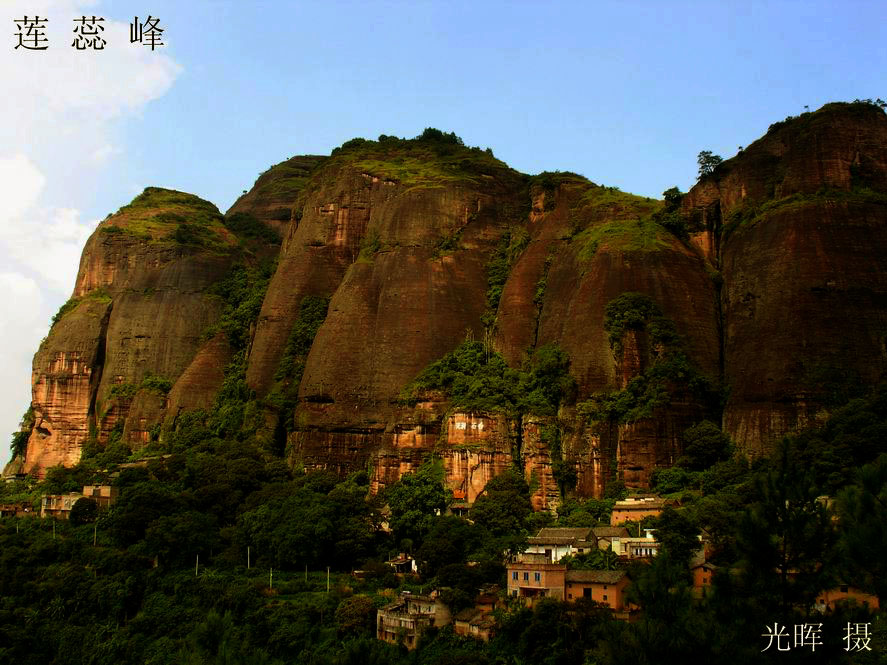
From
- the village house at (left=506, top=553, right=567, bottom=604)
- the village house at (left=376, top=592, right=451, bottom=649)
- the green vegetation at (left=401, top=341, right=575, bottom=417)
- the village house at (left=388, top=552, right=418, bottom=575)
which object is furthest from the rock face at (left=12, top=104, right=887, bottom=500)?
the village house at (left=376, top=592, right=451, bottom=649)

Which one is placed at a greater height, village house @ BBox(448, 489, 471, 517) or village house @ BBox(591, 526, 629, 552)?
village house @ BBox(448, 489, 471, 517)

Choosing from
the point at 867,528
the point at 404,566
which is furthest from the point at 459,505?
the point at 867,528

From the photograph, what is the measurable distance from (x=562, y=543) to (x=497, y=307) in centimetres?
2488

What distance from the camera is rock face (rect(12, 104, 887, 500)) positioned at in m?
49.7

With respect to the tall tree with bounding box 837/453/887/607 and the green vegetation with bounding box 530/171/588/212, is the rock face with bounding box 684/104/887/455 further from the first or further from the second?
the tall tree with bounding box 837/453/887/607

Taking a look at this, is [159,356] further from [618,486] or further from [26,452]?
[618,486]

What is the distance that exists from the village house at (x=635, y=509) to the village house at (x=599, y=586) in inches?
301

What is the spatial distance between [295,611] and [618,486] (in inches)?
660

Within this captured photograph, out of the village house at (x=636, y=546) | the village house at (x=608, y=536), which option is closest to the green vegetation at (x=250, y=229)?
the village house at (x=608, y=536)

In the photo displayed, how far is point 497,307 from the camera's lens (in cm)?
6469

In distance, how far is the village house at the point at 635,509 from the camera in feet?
145

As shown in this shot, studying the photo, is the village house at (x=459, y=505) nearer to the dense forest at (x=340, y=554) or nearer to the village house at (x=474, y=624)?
the dense forest at (x=340, y=554)

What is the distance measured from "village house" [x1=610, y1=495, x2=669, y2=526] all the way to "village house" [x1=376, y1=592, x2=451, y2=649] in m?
10.4

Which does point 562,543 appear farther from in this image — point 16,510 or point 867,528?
point 16,510
